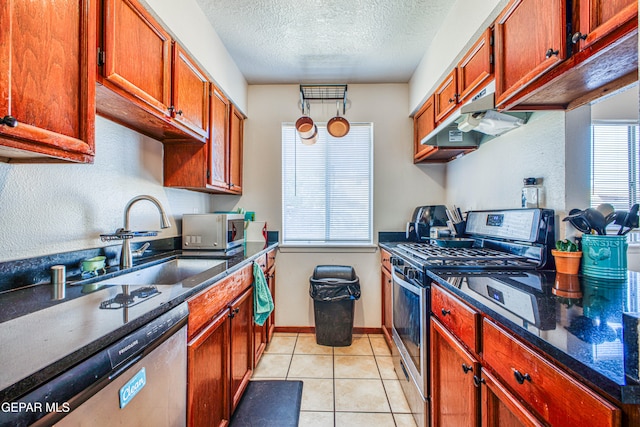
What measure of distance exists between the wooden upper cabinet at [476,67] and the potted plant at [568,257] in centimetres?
90

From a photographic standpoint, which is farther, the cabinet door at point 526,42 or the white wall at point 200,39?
the white wall at point 200,39

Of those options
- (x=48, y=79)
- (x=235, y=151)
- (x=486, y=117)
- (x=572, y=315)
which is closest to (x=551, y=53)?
(x=486, y=117)

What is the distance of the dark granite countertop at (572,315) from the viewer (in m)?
0.52

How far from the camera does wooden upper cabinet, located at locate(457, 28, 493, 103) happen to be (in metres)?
1.51

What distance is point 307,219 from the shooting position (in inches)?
121

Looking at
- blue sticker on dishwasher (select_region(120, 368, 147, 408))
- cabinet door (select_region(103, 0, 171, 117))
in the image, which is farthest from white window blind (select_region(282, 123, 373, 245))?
blue sticker on dishwasher (select_region(120, 368, 147, 408))

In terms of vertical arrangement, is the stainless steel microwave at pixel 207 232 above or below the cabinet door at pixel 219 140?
below

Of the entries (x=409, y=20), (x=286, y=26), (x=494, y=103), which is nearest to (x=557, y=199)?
(x=494, y=103)

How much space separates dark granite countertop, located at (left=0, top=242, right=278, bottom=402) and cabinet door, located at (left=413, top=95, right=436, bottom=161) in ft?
6.92

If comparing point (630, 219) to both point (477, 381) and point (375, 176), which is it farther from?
point (375, 176)

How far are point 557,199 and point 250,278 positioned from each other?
71.5 inches

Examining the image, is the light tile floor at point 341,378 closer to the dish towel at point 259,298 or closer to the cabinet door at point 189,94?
the dish towel at point 259,298

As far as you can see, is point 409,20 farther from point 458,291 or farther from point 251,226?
point 251,226

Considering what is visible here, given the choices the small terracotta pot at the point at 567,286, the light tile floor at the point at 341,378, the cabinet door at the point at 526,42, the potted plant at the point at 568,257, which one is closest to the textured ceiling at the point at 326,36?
the cabinet door at the point at 526,42
